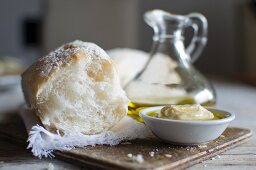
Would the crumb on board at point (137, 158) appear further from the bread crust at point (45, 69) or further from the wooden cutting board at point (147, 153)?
the bread crust at point (45, 69)

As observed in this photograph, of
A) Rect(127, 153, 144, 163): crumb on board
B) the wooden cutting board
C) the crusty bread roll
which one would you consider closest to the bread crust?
the crusty bread roll

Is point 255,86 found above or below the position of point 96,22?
below

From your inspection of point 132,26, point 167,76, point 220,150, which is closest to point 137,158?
point 220,150

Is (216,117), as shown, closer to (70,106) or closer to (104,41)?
(70,106)

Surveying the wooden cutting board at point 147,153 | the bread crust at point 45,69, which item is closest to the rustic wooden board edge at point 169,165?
the wooden cutting board at point 147,153

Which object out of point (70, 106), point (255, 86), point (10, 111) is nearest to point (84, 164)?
point (70, 106)

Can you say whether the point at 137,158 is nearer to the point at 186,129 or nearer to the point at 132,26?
the point at 186,129

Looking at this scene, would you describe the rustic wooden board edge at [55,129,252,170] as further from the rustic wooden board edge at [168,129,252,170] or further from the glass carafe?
the glass carafe
